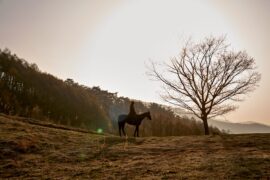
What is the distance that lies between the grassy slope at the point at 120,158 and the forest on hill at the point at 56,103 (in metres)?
16.4

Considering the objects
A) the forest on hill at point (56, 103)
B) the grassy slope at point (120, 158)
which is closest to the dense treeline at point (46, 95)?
the forest on hill at point (56, 103)

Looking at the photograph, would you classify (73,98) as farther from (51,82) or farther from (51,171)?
(51,171)

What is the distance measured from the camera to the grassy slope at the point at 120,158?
9.66 metres

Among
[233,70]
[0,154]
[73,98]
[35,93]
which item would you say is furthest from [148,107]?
[0,154]

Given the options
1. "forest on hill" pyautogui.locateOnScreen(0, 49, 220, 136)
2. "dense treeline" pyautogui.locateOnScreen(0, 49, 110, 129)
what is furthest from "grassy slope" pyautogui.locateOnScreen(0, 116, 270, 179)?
"dense treeline" pyautogui.locateOnScreen(0, 49, 110, 129)

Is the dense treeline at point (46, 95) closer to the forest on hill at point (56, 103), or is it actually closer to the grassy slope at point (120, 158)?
the forest on hill at point (56, 103)

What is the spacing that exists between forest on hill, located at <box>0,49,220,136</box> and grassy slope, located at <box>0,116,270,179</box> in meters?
16.4

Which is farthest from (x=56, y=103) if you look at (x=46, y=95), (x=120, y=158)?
(x=120, y=158)

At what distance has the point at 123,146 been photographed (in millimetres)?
16000

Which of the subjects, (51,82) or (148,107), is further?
(148,107)

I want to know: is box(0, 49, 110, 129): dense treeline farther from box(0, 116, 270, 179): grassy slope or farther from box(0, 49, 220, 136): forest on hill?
box(0, 116, 270, 179): grassy slope

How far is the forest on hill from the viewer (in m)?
35.2

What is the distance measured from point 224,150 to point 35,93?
3513 centimetres

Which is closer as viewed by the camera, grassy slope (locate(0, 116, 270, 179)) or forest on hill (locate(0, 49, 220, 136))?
grassy slope (locate(0, 116, 270, 179))
